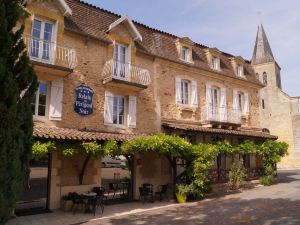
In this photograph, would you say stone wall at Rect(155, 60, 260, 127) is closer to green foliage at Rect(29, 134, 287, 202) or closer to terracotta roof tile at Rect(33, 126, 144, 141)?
green foliage at Rect(29, 134, 287, 202)

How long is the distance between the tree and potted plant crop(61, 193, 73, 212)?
5.53 metres

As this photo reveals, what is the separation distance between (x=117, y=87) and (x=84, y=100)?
1.86m

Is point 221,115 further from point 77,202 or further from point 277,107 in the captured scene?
point 277,107

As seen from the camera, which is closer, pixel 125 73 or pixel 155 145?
pixel 155 145

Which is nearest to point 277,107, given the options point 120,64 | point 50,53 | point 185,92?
point 185,92

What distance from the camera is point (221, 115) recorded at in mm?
18891

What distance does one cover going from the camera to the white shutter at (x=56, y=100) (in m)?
12.4

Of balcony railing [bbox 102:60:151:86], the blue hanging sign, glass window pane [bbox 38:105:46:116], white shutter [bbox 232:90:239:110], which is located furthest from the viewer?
white shutter [bbox 232:90:239:110]

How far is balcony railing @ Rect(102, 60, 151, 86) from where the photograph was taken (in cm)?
1423

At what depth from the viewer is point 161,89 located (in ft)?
54.0

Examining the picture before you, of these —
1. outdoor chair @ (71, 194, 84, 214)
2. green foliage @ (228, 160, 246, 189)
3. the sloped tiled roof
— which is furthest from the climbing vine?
the sloped tiled roof

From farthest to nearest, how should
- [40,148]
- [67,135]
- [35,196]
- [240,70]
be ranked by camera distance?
[240,70] < [35,196] < [67,135] < [40,148]

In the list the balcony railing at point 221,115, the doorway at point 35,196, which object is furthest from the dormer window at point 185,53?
the doorway at point 35,196

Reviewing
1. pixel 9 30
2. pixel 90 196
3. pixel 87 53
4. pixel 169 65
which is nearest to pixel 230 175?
pixel 169 65
